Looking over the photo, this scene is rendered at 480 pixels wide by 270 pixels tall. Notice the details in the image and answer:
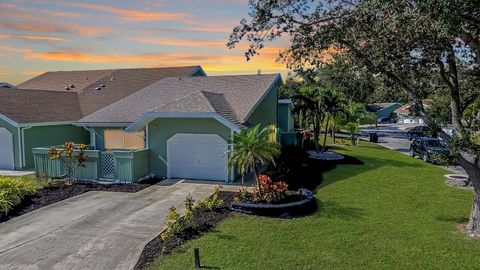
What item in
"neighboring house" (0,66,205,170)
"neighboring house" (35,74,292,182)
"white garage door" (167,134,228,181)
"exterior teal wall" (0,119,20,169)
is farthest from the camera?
→ "neighboring house" (0,66,205,170)

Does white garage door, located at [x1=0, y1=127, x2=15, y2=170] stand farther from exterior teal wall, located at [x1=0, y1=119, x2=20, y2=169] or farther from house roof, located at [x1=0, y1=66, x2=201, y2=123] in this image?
house roof, located at [x1=0, y1=66, x2=201, y2=123]

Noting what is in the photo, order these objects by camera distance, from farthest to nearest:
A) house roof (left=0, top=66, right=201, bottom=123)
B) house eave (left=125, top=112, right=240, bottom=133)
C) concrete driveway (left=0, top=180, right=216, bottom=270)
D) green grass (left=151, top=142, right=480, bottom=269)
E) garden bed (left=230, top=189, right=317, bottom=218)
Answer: house roof (left=0, top=66, right=201, bottom=123) → house eave (left=125, top=112, right=240, bottom=133) → garden bed (left=230, top=189, right=317, bottom=218) → concrete driveway (left=0, top=180, right=216, bottom=270) → green grass (left=151, top=142, right=480, bottom=269)

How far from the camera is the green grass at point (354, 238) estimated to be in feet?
27.0

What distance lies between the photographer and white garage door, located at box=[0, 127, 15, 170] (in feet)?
68.6

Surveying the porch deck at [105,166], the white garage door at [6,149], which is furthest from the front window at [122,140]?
the white garage door at [6,149]

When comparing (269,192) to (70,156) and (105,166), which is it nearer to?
(105,166)

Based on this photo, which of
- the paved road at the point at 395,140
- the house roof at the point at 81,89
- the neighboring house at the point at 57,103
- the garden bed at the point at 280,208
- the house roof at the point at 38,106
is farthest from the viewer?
the paved road at the point at 395,140

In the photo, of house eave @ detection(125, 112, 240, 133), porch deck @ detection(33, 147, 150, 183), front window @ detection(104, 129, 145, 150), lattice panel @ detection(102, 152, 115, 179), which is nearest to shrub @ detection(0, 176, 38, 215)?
porch deck @ detection(33, 147, 150, 183)

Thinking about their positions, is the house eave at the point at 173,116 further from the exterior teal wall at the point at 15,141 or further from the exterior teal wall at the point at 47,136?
the exterior teal wall at the point at 15,141

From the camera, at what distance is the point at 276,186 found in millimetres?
12734

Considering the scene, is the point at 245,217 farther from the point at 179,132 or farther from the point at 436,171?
the point at 436,171

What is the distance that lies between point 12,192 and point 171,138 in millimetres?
6995

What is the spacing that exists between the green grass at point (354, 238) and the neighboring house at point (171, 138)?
17.2ft

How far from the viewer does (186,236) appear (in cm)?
999
